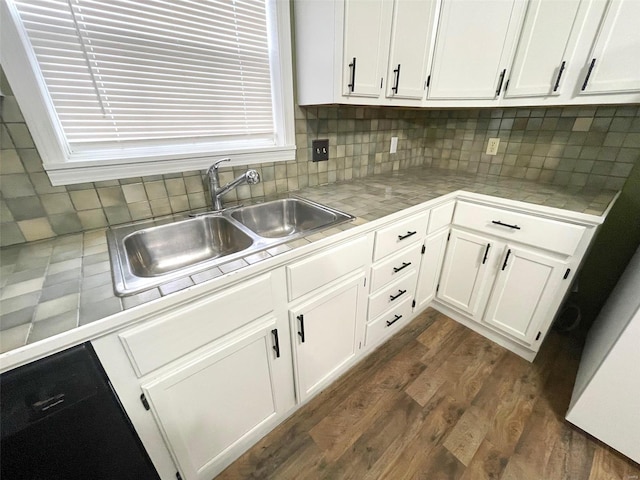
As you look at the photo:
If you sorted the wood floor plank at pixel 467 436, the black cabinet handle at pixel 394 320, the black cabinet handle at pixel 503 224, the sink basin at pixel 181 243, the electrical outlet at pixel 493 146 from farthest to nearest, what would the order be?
the electrical outlet at pixel 493 146 → the black cabinet handle at pixel 394 320 → the black cabinet handle at pixel 503 224 → the wood floor plank at pixel 467 436 → the sink basin at pixel 181 243

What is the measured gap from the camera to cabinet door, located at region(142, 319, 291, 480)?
0.77 m

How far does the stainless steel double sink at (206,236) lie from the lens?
86 centimetres

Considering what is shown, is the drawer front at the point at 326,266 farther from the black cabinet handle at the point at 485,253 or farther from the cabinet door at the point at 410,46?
the cabinet door at the point at 410,46

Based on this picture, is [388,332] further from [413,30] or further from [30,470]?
[413,30]

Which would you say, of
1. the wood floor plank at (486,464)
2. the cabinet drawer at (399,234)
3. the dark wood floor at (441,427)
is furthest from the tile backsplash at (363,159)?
the wood floor plank at (486,464)

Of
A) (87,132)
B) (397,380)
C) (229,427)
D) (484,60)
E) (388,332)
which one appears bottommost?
(397,380)

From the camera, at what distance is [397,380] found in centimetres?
142

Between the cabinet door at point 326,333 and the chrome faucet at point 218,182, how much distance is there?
0.58m

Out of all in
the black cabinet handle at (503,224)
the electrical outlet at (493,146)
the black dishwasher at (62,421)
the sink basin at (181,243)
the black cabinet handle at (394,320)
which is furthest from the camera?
the electrical outlet at (493,146)

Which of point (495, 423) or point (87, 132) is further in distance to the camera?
point (495, 423)

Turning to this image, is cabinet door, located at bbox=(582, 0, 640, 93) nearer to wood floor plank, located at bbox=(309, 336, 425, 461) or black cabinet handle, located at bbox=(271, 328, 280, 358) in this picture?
wood floor plank, located at bbox=(309, 336, 425, 461)

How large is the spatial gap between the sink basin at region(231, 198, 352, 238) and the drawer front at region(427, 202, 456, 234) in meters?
0.62

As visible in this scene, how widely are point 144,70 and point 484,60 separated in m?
1.67

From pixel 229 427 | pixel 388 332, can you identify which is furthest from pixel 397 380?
pixel 229 427
